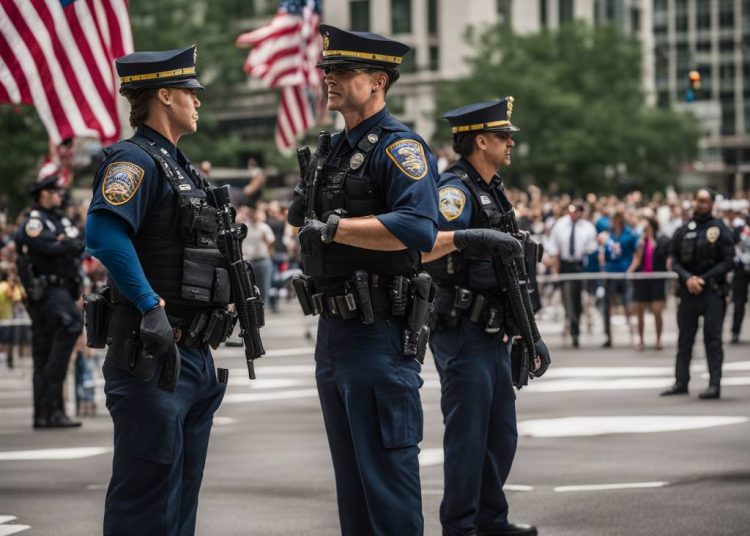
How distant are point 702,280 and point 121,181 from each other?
9650 millimetres

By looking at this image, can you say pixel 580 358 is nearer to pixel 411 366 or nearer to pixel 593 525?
pixel 593 525

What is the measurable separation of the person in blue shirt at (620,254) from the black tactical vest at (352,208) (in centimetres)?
1540

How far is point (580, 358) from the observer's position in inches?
738

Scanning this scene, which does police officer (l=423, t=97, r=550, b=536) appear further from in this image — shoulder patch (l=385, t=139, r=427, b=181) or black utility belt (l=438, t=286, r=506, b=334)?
shoulder patch (l=385, t=139, r=427, b=181)

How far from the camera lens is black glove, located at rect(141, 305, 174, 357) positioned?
5.55 meters

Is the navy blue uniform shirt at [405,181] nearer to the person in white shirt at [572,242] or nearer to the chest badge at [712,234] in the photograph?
the chest badge at [712,234]

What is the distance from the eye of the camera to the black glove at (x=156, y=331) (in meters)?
5.55

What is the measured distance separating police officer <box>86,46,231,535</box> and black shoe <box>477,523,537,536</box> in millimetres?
2050

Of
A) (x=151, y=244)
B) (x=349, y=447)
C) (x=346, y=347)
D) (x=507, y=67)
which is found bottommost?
(x=349, y=447)

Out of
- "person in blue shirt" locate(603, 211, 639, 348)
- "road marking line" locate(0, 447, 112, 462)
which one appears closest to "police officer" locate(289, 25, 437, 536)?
"road marking line" locate(0, 447, 112, 462)

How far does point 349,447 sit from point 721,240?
30.8 ft

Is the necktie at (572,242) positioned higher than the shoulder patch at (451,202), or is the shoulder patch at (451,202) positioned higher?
the shoulder patch at (451,202)

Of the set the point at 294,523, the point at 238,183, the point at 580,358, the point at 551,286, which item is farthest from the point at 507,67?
the point at 294,523

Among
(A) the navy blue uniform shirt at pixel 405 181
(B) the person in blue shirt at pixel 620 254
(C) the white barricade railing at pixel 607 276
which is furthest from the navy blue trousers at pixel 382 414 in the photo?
(B) the person in blue shirt at pixel 620 254
